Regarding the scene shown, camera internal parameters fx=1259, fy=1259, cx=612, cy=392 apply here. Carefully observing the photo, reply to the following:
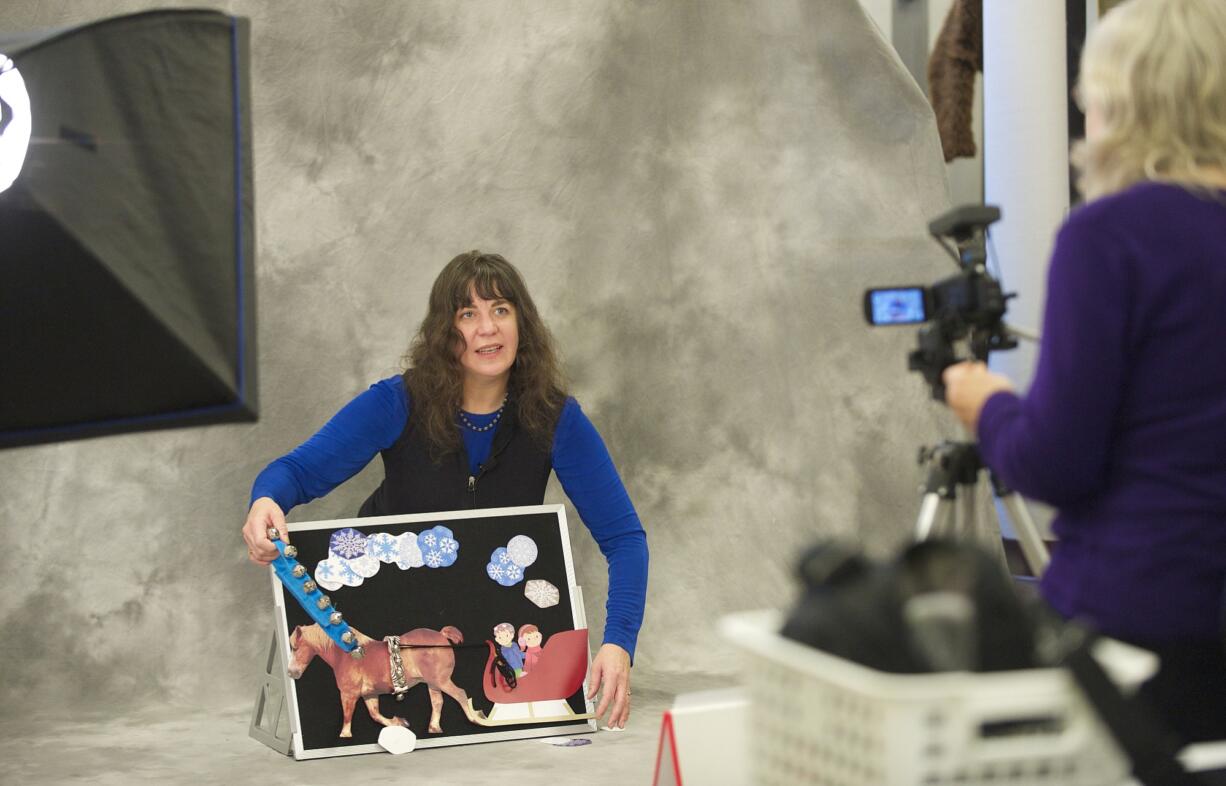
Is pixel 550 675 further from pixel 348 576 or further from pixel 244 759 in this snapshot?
→ pixel 244 759

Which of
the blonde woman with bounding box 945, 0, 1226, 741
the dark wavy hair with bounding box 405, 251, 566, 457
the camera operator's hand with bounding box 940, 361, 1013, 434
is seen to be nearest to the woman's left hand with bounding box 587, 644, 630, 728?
the dark wavy hair with bounding box 405, 251, 566, 457

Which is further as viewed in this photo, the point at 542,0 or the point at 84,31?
the point at 542,0

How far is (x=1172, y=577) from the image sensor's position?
1.08 metres

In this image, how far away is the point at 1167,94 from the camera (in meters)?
1.15

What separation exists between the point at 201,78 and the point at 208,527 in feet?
5.48

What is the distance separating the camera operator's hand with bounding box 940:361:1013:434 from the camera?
4.09ft

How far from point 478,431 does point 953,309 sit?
4.60 feet

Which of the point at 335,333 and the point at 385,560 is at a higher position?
the point at 335,333

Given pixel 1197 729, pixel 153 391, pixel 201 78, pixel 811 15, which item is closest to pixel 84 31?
pixel 201 78

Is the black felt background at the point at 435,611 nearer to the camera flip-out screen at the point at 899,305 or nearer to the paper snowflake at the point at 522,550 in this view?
the paper snowflake at the point at 522,550

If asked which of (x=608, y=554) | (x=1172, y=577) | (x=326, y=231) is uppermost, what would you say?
(x=326, y=231)

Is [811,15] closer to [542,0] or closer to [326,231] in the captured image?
[542,0]

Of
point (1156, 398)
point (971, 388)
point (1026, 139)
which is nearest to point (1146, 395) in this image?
point (1156, 398)

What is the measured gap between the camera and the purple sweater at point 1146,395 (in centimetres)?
107
